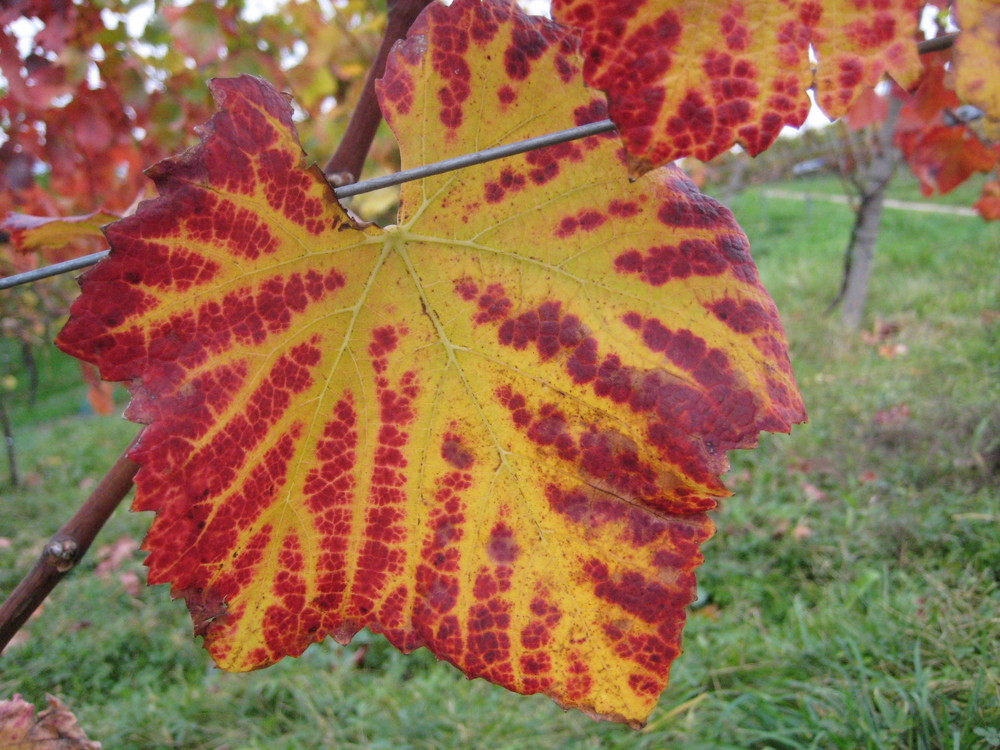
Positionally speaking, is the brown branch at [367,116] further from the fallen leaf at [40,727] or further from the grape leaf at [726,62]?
the fallen leaf at [40,727]

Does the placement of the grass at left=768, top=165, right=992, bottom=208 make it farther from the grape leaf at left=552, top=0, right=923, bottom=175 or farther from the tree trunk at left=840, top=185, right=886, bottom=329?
the grape leaf at left=552, top=0, right=923, bottom=175

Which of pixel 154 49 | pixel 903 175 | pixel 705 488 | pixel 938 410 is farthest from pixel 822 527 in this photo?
pixel 903 175

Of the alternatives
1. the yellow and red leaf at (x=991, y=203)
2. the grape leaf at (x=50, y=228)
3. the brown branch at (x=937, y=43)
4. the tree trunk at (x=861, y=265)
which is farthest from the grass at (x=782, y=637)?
the grape leaf at (x=50, y=228)

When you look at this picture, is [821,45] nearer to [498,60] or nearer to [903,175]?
[498,60]

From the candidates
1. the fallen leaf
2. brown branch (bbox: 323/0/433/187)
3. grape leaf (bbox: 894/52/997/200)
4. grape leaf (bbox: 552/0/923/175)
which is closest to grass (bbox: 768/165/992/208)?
grape leaf (bbox: 894/52/997/200)

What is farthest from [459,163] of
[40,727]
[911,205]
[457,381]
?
[911,205]
